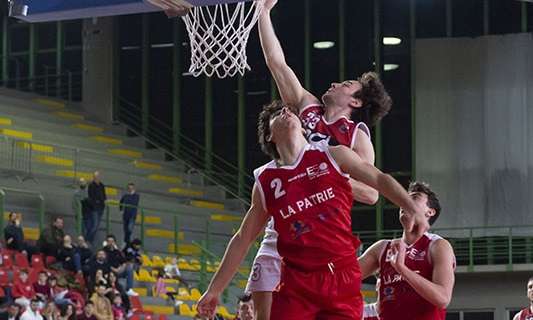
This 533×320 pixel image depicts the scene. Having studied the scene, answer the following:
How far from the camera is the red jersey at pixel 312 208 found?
7051 millimetres

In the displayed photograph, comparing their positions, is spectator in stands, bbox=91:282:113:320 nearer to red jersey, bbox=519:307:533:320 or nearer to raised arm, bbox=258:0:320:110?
red jersey, bbox=519:307:533:320

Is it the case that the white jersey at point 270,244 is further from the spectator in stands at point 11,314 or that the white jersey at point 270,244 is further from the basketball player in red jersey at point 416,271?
the spectator in stands at point 11,314

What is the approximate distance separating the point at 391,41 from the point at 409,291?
833 inches

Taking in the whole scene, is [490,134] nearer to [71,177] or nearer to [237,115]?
[237,115]

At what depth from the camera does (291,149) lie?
7102 millimetres

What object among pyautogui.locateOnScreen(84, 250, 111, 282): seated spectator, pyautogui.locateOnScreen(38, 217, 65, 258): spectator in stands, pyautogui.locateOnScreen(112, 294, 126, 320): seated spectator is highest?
pyautogui.locateOnScreen(38, 217, 65, 258): spectator in stands

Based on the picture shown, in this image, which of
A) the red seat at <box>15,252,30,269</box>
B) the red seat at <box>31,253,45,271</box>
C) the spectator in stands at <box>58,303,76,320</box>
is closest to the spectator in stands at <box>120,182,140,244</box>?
the red seat at <box>31,253,45,271</box>

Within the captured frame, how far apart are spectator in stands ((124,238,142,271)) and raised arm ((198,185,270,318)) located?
1422 centimetres

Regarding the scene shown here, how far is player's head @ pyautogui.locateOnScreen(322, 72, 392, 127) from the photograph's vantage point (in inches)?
331

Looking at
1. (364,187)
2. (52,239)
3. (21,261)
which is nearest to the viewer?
(364,187)

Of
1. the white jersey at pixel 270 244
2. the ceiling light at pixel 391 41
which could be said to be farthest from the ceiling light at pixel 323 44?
the white jersey at pixel 270 244

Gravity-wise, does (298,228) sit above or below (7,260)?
above

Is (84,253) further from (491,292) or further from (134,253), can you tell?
(491,292)

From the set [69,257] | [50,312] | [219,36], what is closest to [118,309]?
[69,257]
